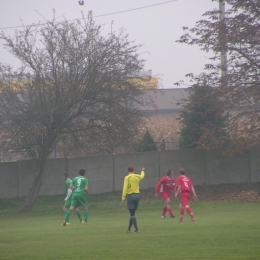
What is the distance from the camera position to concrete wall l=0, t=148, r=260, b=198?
90.4 feet

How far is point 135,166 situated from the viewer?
2928cm

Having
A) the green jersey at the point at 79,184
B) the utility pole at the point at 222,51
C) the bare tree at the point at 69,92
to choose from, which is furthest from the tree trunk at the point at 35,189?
the utility pole at the point at 222,51

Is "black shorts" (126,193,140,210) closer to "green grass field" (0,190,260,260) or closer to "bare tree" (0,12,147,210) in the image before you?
"green grass field" (0,190,260,260)

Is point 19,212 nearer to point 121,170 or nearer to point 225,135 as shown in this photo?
point 121,170

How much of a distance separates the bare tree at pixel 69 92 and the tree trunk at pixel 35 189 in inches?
43.5

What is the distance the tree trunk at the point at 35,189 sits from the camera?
24984mm

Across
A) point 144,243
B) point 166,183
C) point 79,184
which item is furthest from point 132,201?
point 166,183

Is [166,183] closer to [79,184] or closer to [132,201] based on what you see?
[79,184]

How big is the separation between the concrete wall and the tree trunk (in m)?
2.07

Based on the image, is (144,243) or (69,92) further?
(69,92)

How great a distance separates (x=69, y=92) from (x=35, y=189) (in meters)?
5.55

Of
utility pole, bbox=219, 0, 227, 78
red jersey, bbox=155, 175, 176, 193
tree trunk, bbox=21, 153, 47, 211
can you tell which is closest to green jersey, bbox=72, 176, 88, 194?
red jersey, bbox=155, 175, 176, 193

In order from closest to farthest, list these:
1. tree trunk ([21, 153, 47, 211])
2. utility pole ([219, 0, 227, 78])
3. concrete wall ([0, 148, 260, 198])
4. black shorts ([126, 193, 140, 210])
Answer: black shorts ([126, 193, 140, 210]), tree trunk ([21, 153, 47, 211]), utility pole ([219, 0, 227, 78]), concrete wall ([0, 148, 260, 198])

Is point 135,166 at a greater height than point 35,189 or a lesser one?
greater
